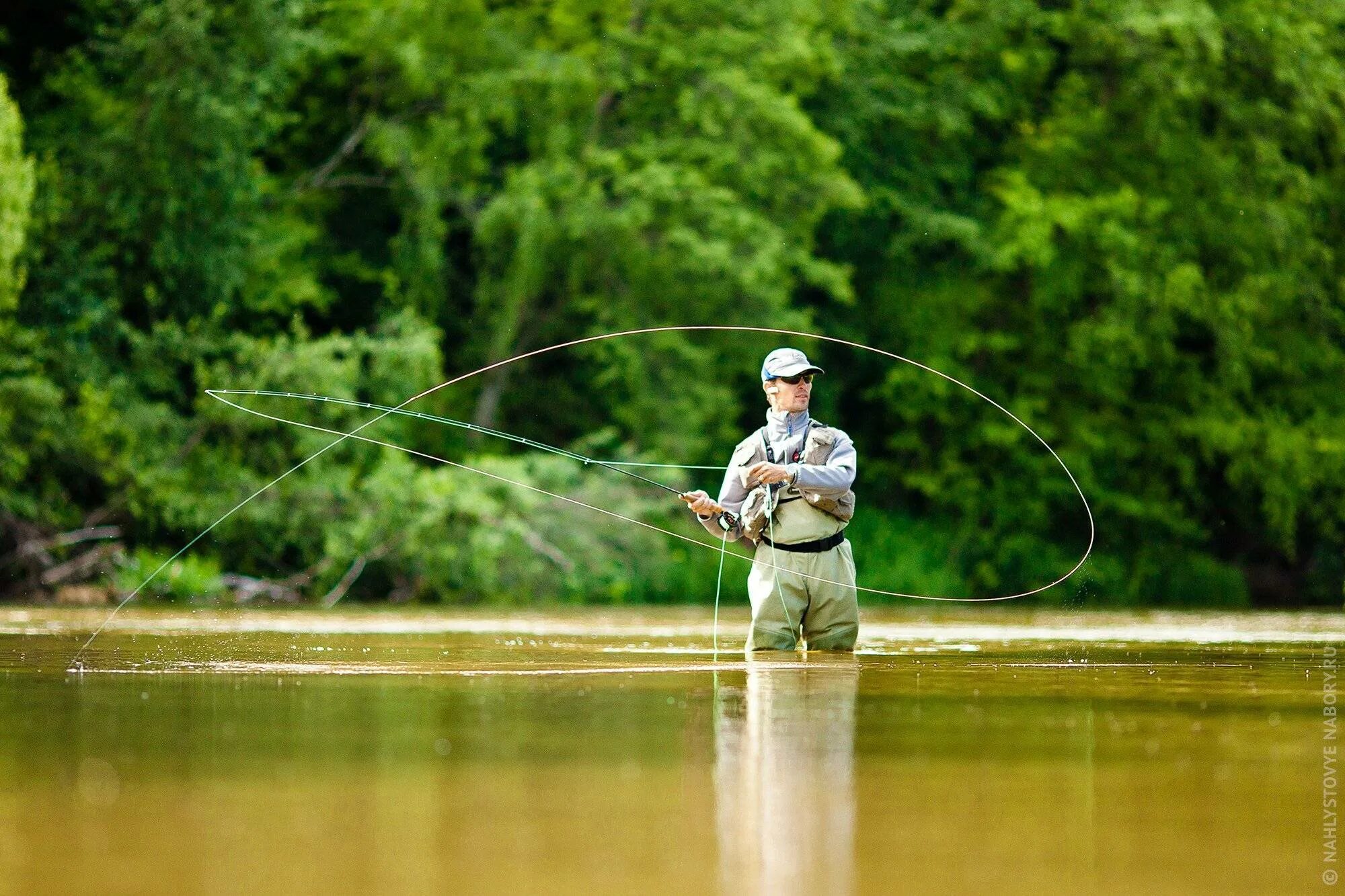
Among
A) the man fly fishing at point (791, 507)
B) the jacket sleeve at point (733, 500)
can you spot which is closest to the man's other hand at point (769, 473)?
the man fly fishing at point (791, 507)

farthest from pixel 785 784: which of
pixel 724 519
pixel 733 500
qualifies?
pixel 733 500

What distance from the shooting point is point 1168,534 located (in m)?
30.2

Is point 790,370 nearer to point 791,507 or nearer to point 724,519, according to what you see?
point 791,507

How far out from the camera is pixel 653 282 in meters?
25.0

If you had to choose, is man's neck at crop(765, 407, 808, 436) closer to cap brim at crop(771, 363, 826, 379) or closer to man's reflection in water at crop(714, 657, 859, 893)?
cap brim at crop(771, 363, 826, 379)

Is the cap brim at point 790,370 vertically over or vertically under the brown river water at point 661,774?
over

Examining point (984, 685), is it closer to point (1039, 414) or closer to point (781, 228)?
point (781, 228)

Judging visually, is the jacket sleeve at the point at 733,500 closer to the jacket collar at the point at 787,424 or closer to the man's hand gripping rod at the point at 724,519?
the man's hand gripping rod at the point at 724,519

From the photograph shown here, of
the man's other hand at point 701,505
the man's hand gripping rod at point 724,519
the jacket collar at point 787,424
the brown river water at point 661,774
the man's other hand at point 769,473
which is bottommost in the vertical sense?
the brown river water at point 661,774

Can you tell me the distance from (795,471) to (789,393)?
516 millimetres

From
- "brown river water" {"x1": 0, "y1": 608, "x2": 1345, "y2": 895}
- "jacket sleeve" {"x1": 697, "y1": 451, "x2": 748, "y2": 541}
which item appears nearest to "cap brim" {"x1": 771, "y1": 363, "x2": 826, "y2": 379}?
"jacket sleeve" {"x1": 697, "y1": 451, "x2": 748, "y2": 541}

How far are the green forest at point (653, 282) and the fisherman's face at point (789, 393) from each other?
11497 millimetres

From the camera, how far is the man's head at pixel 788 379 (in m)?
9.49

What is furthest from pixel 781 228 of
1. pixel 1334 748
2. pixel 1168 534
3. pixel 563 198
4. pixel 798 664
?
pixel 1334 748
